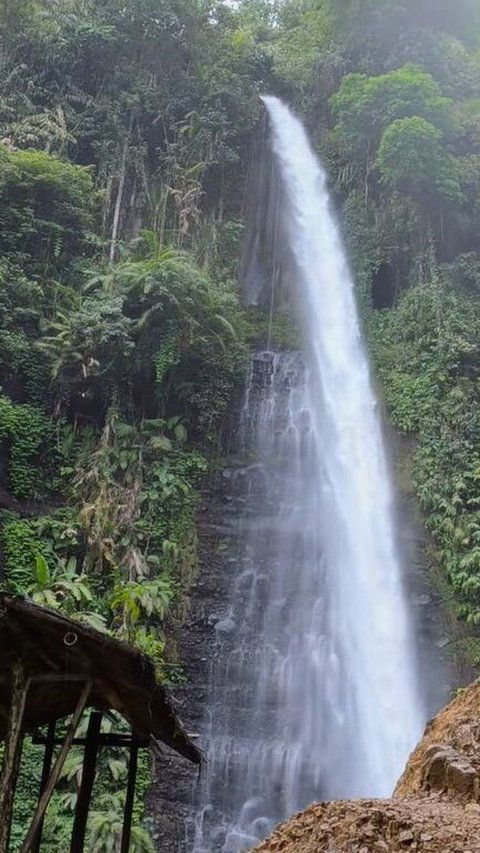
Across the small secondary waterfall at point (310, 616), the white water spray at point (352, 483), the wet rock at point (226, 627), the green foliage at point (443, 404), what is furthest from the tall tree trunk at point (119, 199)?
the wet rock at point (226, 627)

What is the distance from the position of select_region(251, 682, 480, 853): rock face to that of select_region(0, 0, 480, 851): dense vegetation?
4.66 metres

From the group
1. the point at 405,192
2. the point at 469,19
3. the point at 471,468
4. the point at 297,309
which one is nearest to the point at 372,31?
the point at 469,19

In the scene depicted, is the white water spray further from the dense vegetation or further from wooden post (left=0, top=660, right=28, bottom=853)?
wooden post (left=0, top=660, right=28, bottom=853)

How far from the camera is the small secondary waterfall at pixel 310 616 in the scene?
10.8m

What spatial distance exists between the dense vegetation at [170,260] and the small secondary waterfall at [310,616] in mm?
997

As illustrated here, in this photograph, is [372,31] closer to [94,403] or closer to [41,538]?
[94,403]

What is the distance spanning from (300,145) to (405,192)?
5142 mm

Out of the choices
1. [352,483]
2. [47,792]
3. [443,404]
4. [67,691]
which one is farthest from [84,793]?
[443,404]

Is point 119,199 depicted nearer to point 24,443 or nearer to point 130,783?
point 24,443

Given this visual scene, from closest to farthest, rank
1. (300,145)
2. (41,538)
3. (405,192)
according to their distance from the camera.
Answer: (41,538) < (405,192) < (300,145)

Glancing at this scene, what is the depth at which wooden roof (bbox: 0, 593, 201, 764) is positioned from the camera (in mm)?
4121

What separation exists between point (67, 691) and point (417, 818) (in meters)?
2.55

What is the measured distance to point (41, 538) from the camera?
12.6 meters

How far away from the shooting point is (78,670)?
4.57 metres
